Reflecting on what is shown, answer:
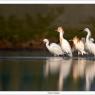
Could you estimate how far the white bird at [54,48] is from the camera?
1.93m

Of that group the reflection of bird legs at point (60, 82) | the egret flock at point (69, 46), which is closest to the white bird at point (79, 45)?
the egret flock at point (69, 46)

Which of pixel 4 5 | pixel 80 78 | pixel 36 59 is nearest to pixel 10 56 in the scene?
pixel 36 59

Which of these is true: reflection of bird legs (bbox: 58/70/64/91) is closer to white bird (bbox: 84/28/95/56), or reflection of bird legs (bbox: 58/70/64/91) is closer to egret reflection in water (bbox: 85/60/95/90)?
egret reflection in water (bbox: 85/60/95/90)

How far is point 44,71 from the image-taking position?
1.90m

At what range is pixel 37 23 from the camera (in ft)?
6.43

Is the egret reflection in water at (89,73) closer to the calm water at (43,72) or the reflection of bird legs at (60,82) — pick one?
the calm water at (43,72)

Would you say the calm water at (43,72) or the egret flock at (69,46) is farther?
the egret flock at (69,46)

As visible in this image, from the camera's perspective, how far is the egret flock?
1.93 metres

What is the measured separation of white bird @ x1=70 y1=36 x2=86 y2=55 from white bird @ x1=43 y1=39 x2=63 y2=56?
3.3 inches

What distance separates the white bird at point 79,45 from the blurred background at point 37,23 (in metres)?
0.02

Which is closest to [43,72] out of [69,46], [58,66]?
[58,66]

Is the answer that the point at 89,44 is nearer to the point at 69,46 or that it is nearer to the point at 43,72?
the point at 69,46

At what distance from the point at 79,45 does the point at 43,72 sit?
0.24 meters

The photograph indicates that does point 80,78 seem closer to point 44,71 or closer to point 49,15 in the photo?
point 44,71
